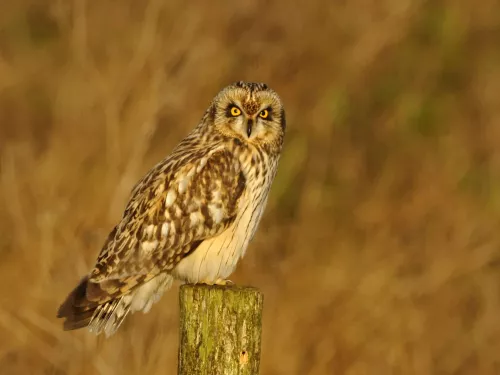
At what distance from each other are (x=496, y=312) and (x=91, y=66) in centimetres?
286

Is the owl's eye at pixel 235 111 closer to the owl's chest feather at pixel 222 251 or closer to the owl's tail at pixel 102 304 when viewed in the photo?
the owl's chest feather at pixel 222 251

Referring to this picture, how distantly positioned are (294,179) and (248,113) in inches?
134

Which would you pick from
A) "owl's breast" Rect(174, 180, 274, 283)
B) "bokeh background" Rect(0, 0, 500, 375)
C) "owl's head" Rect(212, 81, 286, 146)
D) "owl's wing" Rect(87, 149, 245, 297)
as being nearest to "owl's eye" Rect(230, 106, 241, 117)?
"owl's head" Rect(212, 81, 286, 146)

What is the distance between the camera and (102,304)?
4656 mm

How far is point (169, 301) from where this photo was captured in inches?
245

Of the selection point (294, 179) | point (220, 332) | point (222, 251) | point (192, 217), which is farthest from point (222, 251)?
point (294, 179)

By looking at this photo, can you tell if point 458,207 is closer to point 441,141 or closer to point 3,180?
point 441,141

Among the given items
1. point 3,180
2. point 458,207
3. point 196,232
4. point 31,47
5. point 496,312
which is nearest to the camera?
point 196,232

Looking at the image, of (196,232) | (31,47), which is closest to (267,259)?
(196,232)

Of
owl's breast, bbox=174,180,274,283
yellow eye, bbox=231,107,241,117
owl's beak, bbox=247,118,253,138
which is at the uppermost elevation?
yellow eye, bbox=231,107,241,117

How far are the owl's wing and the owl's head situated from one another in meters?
0.17

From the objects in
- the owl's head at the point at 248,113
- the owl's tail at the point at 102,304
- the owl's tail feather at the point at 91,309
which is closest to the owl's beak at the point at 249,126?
the owl's head at the point at 248,113

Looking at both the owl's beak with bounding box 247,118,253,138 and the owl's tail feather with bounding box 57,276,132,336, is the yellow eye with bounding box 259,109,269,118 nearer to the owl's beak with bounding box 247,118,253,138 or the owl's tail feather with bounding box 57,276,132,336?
the owl's beak with bounding box 247,118,253,138

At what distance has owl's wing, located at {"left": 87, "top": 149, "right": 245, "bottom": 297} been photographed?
4.74 meters
